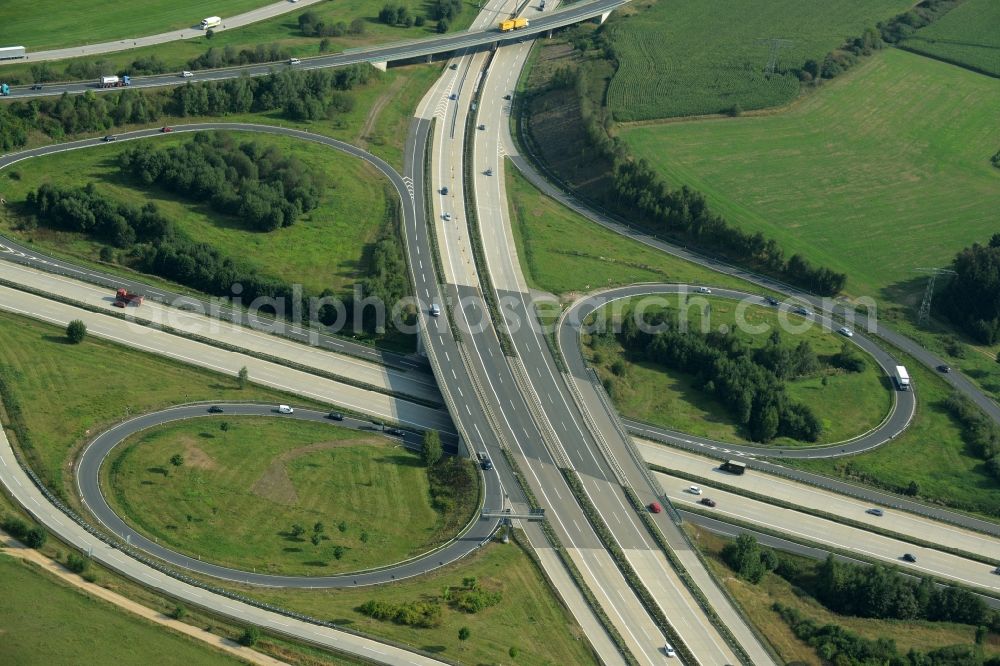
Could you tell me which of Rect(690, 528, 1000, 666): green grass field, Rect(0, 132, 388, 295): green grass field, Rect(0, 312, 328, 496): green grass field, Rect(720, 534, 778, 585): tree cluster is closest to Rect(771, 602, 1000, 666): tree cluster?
Rect(690, 528, 1000, 666): green grass field

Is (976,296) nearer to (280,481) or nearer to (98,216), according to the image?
(280,481)

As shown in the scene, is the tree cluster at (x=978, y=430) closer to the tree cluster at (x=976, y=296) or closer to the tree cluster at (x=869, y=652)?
the tree cluster at (x=976, y=296)

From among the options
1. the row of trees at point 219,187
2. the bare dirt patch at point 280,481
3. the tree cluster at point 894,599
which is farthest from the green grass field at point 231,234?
the tree cluster at point 894,599

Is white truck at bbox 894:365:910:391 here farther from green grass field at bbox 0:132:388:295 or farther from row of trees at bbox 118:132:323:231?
row of trees at bbox 118:132:323:231

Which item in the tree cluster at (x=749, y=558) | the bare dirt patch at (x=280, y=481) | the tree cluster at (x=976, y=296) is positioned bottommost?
the tree cluster at (x=749, y=558)

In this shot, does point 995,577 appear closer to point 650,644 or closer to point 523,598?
point 650,644

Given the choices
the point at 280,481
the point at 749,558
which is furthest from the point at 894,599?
the point at 280,481
